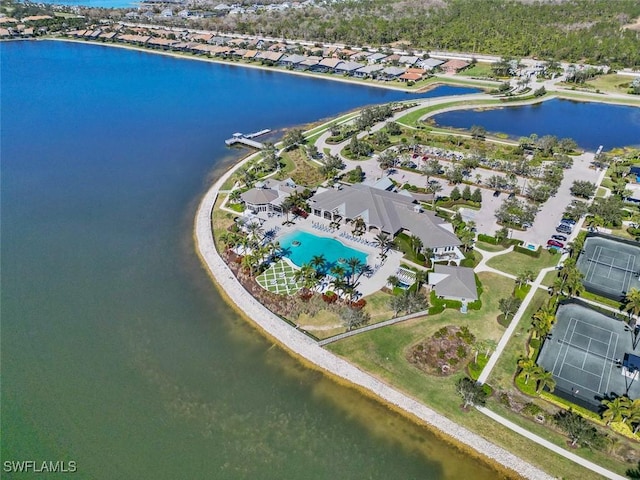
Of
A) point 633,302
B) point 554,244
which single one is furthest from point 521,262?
point 633,302

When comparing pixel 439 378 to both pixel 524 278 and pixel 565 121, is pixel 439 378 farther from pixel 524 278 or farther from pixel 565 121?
pixel 565 121

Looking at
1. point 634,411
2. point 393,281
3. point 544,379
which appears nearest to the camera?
point 634,411

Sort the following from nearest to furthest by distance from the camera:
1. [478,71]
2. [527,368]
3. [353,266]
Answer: [527,368], [353,266], [478,71]

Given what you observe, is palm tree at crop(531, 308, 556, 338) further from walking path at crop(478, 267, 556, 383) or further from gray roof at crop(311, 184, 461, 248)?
gray roof at crop(311, 184, 461, 248)

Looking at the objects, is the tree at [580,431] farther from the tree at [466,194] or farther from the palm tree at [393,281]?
the tree at [466,194]

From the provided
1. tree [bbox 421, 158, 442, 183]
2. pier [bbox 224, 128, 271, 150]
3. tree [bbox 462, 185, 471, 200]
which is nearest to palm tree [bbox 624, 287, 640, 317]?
tree [bbox 462, 185, 471, 200]

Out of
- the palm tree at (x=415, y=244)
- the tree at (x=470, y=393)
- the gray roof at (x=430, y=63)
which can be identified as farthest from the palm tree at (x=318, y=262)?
the gray roof at (x=430, y=63)

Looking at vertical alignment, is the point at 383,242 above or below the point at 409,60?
below
